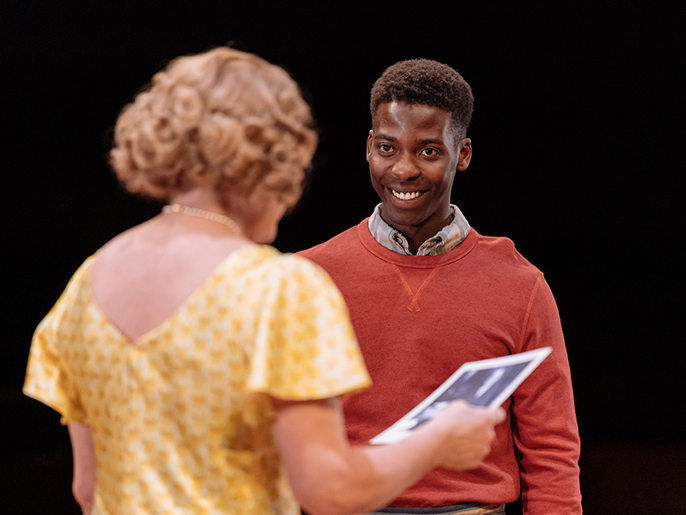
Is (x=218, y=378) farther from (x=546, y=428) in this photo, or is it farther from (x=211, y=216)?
(x=546, y=428)

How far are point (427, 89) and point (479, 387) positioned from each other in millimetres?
805

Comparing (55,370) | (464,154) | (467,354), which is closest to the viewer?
(55,370)

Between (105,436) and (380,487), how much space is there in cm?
37

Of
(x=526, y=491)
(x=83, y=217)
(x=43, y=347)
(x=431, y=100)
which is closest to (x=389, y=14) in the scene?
(x=431, y=100)

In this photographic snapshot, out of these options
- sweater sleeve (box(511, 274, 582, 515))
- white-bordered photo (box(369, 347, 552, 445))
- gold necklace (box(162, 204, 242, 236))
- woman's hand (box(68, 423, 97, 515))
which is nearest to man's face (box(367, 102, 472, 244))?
sweater sleeve (box(511, 274, 582, 515))

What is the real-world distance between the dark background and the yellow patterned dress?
72.1 inches

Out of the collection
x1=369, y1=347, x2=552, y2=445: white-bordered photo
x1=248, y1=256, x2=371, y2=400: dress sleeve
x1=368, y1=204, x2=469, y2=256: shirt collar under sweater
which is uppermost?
x1=248, y1=256, x2=371, y2=400: dress sleeve

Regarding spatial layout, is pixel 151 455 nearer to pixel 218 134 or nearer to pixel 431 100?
pixel 218 134

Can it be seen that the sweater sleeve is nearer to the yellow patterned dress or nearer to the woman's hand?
the yellow patterned dress

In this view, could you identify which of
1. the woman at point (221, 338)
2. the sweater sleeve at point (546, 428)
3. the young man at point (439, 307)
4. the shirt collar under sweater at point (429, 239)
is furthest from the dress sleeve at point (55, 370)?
the sweater sleeve at point (546, 428)

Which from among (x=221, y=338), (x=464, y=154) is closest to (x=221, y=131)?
(x=221, y=338)

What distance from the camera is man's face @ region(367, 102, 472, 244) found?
1.55 m

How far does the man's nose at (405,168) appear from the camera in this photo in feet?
5.06

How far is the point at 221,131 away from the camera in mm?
816
